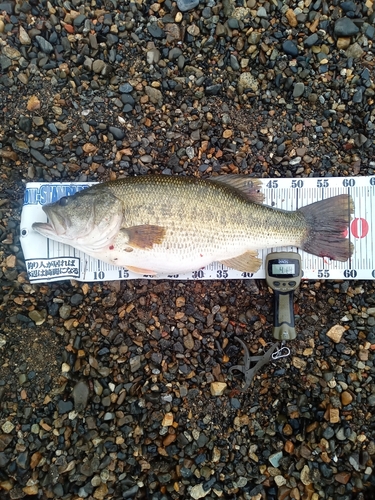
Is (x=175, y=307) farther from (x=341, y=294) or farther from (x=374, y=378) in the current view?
(x=374, y=378)

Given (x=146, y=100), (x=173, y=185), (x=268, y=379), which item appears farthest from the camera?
(x=146, y=100)

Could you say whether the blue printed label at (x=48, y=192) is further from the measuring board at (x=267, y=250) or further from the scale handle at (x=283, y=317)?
the scale handle at (x=283, y=317)

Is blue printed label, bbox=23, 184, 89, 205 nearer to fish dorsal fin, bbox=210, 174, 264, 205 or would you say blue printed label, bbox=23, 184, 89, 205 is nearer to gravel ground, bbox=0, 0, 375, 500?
gravel ground, bbox=0, 0, 375, 500

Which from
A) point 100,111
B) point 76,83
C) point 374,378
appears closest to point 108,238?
point 100,111

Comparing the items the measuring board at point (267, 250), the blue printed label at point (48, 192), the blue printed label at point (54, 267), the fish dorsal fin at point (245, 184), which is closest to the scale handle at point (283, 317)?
the measuring board at point (267, 250)

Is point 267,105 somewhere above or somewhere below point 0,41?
below

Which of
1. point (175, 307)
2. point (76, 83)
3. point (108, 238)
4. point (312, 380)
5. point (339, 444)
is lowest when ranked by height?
point (339, 444)
